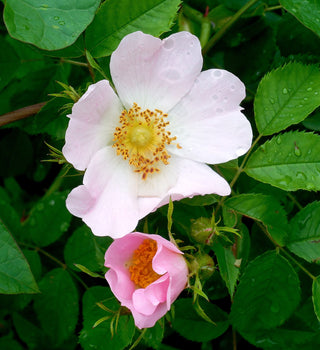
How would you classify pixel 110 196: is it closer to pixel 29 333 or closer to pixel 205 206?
pixel 205 206

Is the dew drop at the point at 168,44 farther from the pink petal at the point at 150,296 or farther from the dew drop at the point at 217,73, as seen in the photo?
the pink petal at the point at 150,296

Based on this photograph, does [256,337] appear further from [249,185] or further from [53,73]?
[53,73]

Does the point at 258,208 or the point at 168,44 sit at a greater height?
the point at 168,44

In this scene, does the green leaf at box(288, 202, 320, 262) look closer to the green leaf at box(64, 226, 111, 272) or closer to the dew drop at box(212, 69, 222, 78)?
the dew drop at box(212, 69, 222, 78)

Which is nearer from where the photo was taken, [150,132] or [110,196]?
[110,196]

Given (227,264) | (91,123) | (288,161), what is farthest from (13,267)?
(288,161)

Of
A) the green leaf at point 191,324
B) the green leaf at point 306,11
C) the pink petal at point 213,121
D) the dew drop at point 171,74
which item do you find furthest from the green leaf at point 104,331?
the green leaf at point 306,11

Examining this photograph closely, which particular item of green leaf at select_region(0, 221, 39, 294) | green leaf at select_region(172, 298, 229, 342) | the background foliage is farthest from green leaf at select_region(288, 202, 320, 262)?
green leaf at select_region(0, 221, 39, 294)
